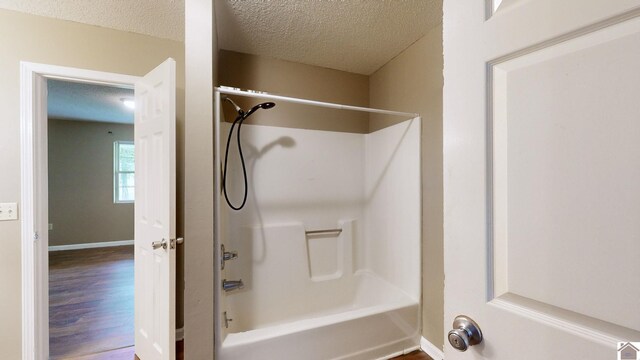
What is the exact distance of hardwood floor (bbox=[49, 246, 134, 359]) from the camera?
6.48 feet

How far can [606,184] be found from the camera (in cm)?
41

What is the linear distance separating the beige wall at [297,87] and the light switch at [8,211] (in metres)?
1.51

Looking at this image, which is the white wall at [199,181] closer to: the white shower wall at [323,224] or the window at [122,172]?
the white shower wall at [323,224]

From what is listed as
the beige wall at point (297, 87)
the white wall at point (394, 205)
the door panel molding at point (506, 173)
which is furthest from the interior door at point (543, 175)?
the beige wall at point (297, 87)

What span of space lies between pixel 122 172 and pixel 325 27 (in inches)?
218

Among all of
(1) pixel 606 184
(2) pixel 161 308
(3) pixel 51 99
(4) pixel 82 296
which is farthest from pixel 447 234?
(3) pixel 51 99

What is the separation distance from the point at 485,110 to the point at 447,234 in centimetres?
31

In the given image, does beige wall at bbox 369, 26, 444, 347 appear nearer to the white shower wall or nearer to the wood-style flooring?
the white shower wall

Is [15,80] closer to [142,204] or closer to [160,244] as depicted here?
[142,204]

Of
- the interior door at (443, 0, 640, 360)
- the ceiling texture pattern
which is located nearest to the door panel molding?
the interior door at (443, 0, 640, 360)

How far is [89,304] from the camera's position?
2607 mm

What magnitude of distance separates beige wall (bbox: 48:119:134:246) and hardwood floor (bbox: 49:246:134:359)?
0.67 meters

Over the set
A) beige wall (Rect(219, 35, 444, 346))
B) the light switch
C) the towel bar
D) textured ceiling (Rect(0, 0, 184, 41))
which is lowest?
the towel bar

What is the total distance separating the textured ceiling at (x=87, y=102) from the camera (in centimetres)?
314
